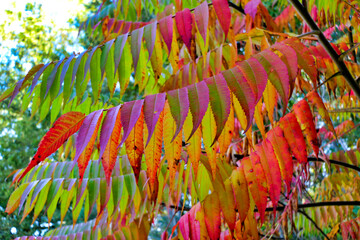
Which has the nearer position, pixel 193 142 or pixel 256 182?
pixel 193 142

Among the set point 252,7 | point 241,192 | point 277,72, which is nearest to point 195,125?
point 277,72

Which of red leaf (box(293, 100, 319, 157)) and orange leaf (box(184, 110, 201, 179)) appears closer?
orange leaf (box(184, 110, 201, 179))

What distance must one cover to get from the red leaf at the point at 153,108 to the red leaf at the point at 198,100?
0.07m

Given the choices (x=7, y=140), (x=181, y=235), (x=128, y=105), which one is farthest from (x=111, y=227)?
(x=7, y=140)

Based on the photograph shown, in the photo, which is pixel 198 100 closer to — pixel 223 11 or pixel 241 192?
pixel 241 192

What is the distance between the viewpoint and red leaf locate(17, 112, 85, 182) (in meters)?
0.78

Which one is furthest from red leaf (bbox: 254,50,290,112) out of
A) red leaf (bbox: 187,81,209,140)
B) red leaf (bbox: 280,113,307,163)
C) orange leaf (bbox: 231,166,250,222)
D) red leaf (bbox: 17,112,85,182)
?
red leaf (bbox: 17,112,85,182)

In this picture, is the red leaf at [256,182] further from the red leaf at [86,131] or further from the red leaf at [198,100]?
the red leaf at [86,131]

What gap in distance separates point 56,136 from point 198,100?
1.13 feet

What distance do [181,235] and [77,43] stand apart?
922cm

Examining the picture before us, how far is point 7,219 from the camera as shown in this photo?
A: 20.3 ft

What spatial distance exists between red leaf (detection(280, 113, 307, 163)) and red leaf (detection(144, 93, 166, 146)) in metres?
0.52

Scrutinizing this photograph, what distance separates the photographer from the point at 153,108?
2.74 feet

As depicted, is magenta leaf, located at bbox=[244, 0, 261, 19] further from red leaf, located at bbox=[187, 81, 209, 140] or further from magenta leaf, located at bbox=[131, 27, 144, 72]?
red leaf, located at bbox=[187, 81, 209, 140]
